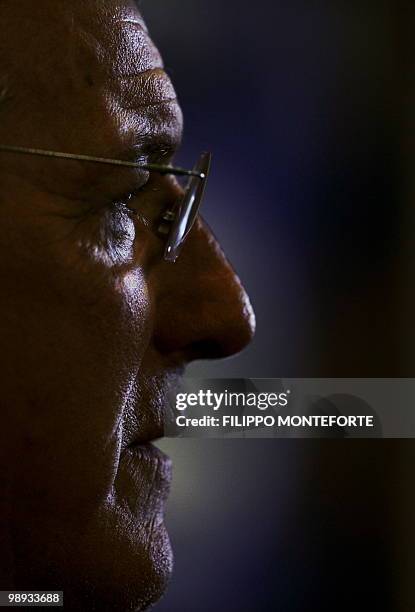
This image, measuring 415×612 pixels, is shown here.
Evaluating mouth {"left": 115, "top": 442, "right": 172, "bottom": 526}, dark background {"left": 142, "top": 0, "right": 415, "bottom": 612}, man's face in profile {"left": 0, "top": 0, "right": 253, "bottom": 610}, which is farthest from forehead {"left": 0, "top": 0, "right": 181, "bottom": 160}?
dark background {"left": 142, "top": 0, "right": 415, "bottom": 612}

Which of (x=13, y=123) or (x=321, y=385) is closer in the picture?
(x=13, y=123)

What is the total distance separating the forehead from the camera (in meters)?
0.69

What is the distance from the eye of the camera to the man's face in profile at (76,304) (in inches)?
27.3

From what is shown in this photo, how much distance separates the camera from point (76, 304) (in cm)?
71

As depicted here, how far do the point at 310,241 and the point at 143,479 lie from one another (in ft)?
2.48

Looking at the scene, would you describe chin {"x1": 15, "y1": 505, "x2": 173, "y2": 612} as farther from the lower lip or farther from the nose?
the nose

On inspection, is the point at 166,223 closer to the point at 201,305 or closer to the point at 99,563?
the point at 201,305

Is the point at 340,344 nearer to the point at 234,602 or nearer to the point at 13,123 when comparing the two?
the point at 234,602

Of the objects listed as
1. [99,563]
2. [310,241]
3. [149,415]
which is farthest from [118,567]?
[310,241]

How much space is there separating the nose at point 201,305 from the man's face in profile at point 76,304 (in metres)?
0.02

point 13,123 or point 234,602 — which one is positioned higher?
point 13,123

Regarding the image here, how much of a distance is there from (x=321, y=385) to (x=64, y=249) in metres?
0.37

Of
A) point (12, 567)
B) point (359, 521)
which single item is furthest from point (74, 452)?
point (359, 521)

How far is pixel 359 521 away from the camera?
1.41 m
